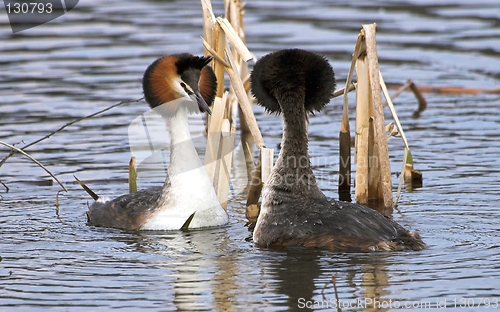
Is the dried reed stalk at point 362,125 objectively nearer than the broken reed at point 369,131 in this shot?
No

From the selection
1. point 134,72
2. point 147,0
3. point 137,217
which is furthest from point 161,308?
point 147,0

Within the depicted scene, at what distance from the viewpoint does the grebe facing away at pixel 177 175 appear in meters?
8.23

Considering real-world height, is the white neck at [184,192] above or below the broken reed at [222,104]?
below

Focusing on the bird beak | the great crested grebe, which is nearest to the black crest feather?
the great crested grebe

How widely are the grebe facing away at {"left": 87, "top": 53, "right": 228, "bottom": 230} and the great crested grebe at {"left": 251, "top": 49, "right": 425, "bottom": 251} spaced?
30.1 inches

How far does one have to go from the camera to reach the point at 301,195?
7.52m

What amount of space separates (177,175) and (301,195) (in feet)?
4.34

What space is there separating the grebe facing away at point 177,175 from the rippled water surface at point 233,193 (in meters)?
0.18

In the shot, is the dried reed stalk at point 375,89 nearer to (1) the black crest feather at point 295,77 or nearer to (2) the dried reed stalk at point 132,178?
(1) the black crest feather at point 295,77

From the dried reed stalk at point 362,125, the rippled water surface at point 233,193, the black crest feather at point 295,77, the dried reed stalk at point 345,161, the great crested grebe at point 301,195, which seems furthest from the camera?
the dried reed stalk at point 345,161

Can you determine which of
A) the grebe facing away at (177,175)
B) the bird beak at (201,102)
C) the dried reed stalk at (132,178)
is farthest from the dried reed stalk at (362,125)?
the dried reed stalk at (132,178)

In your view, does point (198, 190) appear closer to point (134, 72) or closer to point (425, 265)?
point (425, 265)

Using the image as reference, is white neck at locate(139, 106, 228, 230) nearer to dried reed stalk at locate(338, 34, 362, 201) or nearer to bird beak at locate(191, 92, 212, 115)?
bird beak at locate(191, 92, 212, 115)

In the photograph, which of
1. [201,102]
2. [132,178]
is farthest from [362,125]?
[132,178]
